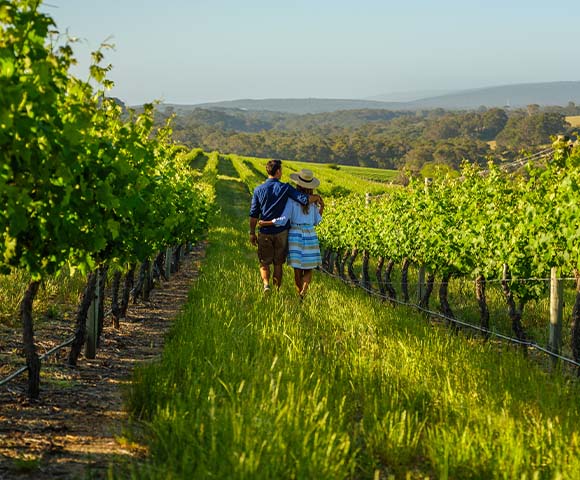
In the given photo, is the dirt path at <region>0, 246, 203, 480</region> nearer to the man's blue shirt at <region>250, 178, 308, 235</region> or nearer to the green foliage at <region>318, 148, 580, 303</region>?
the man's blue shirt at <region>250, 178, 308, 235</region>

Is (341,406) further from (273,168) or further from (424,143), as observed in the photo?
(424,143)

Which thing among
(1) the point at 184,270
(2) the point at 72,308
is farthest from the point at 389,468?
(1) the point at 184,270

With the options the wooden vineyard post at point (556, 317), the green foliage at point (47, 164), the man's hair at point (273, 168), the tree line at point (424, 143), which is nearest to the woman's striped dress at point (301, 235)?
the man's hair at point (273, 168)

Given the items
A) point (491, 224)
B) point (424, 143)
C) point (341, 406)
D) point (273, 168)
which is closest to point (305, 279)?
point (273, 168)

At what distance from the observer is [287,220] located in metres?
9.50

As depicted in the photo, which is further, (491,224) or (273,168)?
(491,224)

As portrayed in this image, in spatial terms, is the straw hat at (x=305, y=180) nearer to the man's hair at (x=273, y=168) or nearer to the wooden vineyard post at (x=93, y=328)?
the man's hair at (x=273, y=168)

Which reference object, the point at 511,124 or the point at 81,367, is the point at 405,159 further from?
the point at 81,367

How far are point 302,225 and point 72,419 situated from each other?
5.10 m

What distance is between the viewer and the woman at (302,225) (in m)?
9.50

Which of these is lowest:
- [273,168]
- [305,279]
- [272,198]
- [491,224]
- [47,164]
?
[305,279]

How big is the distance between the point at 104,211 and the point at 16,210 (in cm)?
135

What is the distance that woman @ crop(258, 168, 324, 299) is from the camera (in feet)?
31.2

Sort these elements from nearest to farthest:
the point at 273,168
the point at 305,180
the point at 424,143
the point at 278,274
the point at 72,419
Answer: the point at 72,419, the point at 273,168, the point at 305,180, the point at 278,274, the point at 424,143
